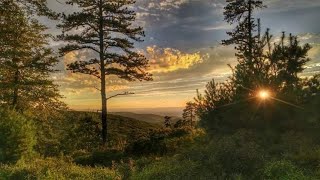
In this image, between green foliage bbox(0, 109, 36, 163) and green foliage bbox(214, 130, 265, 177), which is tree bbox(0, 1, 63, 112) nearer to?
green foliage bbox(0, 109, 36, 163)

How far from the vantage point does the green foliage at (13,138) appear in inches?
888

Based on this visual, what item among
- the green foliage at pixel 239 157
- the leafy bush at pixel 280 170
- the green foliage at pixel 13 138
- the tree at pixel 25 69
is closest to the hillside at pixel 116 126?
the tree at pixel 25 69

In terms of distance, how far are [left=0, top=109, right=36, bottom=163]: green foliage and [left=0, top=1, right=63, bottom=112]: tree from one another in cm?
682

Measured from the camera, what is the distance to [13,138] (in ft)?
74.6

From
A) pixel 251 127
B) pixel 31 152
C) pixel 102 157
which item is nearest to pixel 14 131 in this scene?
pixel 31 152

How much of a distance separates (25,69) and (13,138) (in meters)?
9.38

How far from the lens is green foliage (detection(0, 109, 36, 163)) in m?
22.6

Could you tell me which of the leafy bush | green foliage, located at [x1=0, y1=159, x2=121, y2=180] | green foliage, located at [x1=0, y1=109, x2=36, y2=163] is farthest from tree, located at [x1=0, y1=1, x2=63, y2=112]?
the leafy bush

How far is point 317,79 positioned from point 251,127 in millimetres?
3054

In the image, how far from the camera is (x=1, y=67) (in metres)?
29.8

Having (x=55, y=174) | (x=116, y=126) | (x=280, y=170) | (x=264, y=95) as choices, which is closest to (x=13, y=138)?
(x=55, y=174)

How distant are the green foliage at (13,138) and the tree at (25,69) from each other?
682cm

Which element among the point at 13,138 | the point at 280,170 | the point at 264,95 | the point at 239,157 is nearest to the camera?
the point at 280,170

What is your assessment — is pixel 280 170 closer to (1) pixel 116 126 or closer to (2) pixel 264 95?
(2) pixel 264 95
